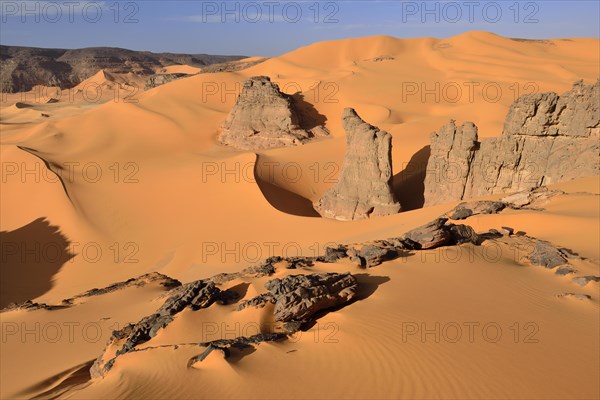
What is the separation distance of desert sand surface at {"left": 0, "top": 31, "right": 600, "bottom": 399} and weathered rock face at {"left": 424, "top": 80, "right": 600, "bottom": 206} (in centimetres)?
92

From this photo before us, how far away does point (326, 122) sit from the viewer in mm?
27031

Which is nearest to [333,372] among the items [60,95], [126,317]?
[126,317]

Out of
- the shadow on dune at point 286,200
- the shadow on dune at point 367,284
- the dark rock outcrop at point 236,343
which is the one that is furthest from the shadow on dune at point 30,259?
the shadow on dune at point 367,284

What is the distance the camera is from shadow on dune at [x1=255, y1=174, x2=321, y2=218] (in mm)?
16631

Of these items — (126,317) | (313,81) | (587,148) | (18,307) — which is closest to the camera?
(126,317)

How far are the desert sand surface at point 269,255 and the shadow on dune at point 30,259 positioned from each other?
0.22ft

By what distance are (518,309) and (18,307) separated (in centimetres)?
1021

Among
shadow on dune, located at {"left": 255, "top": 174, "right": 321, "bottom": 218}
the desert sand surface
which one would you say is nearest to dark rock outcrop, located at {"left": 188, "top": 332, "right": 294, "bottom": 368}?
the desert sand surface

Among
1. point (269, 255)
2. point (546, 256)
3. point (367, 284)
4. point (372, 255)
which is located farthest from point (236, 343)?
point (269, 255)

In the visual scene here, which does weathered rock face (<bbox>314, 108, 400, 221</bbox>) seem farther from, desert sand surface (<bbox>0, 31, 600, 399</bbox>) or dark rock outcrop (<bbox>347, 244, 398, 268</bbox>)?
dark rock outcrop (<bbox>347, 244, 398, 268</bbox>)

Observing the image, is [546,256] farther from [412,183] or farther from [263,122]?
[263,122]

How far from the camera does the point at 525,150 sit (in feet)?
44.2

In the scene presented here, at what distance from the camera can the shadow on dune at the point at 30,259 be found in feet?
42.7

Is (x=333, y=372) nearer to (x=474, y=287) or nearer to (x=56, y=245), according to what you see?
(x=474, y=287)
